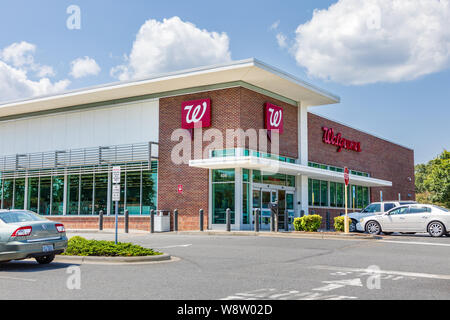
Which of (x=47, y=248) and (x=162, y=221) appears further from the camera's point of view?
(x=162, y=221)

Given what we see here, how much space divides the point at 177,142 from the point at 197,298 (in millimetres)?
19725

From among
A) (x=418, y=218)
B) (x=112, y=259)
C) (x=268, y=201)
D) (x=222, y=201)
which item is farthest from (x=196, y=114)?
(x=112, y=259)

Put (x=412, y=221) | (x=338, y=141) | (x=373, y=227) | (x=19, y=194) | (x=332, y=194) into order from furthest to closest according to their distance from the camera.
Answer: (x=338, y=141) → (x=332, y=194) → (x=19, y=194) → (x=373, y=227) → (x=412, y=221)

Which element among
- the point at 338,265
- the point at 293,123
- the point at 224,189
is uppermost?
the point at 293,123

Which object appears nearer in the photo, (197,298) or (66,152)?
(197,298)

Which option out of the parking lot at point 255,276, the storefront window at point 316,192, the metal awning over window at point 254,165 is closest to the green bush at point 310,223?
the metal awning over window at point 254,165

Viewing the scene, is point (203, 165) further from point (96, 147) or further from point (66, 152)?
point (66, 152)

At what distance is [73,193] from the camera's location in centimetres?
3100

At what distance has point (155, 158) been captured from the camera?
90.4 ft

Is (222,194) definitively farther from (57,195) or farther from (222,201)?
(57,195)

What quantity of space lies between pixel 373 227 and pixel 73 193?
17.8 meters

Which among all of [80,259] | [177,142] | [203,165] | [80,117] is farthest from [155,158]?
[80,259]

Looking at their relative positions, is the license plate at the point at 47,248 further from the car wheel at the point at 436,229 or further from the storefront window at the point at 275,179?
the storefront window at the point at 275,179
